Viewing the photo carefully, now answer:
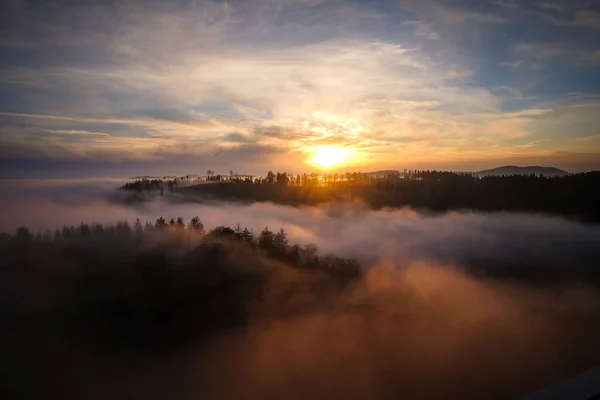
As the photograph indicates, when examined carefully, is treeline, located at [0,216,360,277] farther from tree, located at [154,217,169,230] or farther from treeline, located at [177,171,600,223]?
treeline, located at [177,171,600,223]

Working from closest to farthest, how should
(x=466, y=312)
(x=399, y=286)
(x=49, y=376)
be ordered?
(x=49, y=376)
(x=466, y=312)
(x=399, y=286)

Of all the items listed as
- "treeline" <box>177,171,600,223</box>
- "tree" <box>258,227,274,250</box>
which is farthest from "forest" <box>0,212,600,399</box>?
"treeline" <box>177,171,600,223</box>

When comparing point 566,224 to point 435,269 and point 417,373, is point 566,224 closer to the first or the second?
point 435,269

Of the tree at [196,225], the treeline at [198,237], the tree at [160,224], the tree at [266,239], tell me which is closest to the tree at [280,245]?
the treeline at [198,237]

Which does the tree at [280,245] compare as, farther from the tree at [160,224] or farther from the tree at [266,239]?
the tree at [160,224]

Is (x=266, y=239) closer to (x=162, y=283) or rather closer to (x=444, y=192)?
(x=162, y=283)

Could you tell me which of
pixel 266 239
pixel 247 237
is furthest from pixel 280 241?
pixel 247 237

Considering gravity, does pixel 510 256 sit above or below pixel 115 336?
above

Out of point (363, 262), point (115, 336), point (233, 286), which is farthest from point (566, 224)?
point (115, 336)

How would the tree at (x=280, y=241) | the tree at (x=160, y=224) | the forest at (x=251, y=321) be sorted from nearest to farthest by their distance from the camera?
1. the forest at (x=251, y=321)
2. the tree at (x=160, y=224)
3. the tree at (x=280, y=241)
